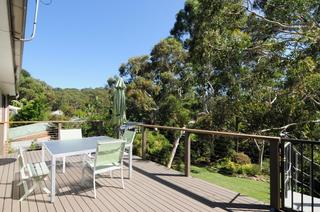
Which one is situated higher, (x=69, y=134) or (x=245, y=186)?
(x=69, y=134)

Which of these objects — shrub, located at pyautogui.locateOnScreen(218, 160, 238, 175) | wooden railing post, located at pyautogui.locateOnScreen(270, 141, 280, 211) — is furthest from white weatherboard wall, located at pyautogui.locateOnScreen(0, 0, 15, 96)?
shrub, located at pyautogui.locateOnScreen(218, 160, 238, 175)

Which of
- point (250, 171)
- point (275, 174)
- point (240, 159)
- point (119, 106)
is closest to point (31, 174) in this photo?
point (275, 174)

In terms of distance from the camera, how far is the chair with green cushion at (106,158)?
411 centimetres

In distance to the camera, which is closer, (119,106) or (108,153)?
(108,153)

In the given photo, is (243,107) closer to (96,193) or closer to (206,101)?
(206,101)

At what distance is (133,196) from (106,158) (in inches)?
28.6

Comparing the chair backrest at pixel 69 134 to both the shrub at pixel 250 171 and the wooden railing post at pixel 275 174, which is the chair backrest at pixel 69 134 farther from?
the shrub at pixel 250 171

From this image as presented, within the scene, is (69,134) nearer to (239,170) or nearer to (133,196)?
(133,196)

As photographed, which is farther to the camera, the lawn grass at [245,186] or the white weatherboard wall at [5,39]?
the lawn grass at [245,186]

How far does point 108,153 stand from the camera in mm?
4273

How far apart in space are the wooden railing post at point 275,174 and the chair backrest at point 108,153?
2.27 metres

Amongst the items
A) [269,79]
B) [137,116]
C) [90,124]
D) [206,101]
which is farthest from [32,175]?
[137,116]

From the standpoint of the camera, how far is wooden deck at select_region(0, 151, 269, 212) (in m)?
3.73

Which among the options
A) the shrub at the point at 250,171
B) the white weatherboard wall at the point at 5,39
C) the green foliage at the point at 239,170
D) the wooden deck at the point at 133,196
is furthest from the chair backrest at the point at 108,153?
the shrub at the point at 250,171
